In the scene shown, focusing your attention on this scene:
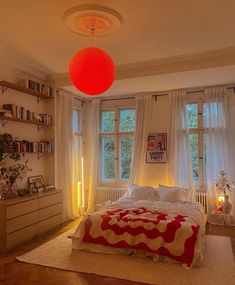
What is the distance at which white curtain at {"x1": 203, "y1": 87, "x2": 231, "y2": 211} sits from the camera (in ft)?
15.5

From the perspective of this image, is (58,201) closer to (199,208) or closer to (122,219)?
(122,219)

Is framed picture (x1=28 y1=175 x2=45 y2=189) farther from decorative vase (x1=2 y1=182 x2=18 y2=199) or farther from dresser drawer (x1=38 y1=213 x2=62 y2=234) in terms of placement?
dresser drawer (x1=38 y1=213 x2=62 y2=234)

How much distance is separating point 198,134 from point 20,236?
363 centimetres

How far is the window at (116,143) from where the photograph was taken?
558 centimetres

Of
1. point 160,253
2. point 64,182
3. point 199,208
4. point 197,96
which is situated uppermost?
point 197,96

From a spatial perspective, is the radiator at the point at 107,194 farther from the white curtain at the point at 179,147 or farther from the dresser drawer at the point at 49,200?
the dresser drawer at the point at 49,200

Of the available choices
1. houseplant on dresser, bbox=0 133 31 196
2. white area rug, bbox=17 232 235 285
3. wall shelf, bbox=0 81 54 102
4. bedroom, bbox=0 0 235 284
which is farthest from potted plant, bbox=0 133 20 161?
white area rug, bbox=17 232 235 285

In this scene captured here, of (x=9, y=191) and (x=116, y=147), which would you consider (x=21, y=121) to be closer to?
(x=9, y=191)

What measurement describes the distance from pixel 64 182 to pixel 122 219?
1.99 metres

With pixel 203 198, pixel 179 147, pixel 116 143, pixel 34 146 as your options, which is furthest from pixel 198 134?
pixel 34 146

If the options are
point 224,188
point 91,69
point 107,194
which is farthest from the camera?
point 107,194

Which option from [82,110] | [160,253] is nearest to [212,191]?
[160,253]

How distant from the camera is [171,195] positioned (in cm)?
432

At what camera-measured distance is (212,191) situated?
4723 mm
